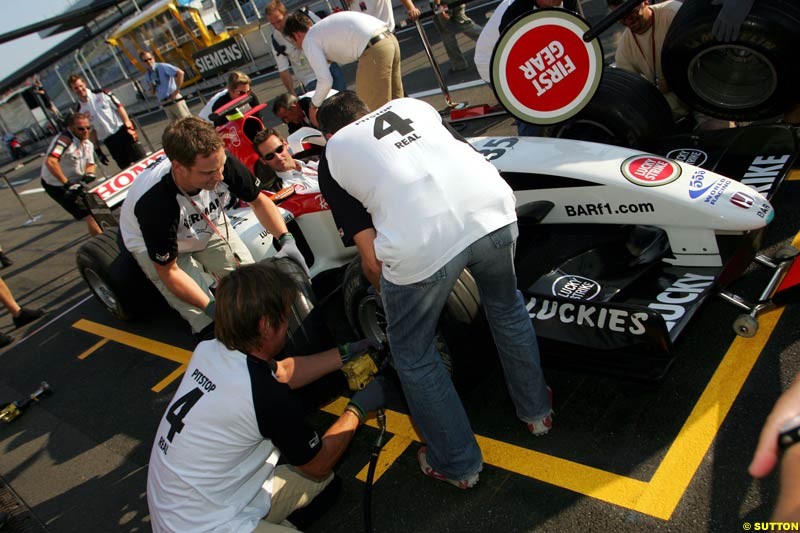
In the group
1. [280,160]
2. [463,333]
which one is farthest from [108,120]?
[463,333]

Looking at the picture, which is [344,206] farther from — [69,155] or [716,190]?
[69,155]

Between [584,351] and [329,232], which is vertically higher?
[329,232]

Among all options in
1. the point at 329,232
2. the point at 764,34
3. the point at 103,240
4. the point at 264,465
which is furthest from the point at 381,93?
the point at 264,465

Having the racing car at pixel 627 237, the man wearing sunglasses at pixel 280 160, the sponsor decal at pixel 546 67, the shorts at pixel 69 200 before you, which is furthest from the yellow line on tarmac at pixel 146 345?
the sponsor decal at pixel 546 67

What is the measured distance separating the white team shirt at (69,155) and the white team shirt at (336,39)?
3.44 metres

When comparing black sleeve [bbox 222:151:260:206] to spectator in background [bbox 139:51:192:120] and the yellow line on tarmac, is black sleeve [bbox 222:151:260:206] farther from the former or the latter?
spectator in background [bbox 139:51:192:120]

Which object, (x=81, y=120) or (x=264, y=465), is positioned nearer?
(x=264, y=465)

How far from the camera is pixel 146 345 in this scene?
5125 mm

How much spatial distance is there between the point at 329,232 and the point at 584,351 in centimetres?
205

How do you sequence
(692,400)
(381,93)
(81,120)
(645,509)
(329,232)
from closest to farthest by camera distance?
(645,509)
(692,400)
(329,232)
(381,93)
(81,120)

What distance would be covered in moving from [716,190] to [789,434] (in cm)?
220

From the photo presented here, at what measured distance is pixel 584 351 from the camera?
2.83m

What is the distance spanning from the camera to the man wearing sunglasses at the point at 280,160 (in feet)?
14.7

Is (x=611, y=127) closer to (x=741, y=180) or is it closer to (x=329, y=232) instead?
(x=741, y=180)
